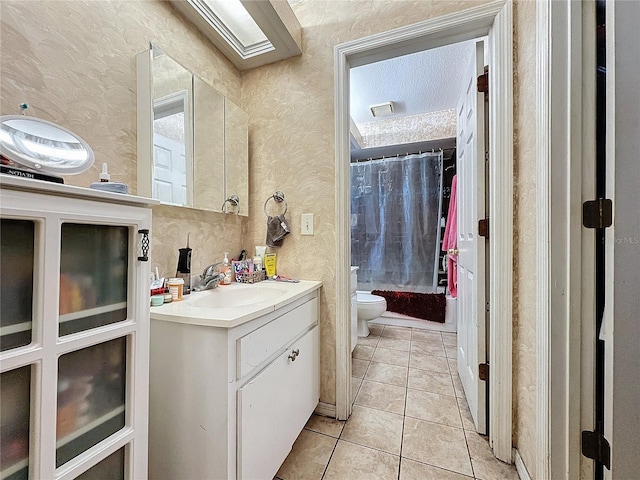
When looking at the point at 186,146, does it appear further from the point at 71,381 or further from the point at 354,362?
the point at 354,362

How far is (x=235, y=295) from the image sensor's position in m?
1.31

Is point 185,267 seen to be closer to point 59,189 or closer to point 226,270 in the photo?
point 226,270

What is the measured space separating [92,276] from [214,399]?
489 mm

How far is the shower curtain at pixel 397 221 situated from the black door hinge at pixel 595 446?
229 centimetres

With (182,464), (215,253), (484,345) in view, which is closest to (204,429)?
(182,464)

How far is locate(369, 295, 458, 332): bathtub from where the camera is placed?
2840 millimetres

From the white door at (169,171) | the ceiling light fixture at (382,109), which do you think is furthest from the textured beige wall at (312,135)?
the ceiling light fixture at (382,109)

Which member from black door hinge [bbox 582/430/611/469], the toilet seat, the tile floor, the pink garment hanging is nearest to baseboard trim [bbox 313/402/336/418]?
the tile floor

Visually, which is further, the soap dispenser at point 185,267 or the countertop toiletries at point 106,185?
the soap dispenser at point 185,267

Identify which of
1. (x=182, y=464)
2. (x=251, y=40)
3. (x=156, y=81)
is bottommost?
(x=182, y=464)

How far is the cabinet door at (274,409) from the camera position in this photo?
2.78 feet

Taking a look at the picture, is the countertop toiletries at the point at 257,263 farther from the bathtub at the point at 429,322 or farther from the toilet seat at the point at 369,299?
the bathtub at the point at 429,322

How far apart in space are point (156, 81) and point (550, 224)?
5.35ft

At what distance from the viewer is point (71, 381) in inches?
24.1
